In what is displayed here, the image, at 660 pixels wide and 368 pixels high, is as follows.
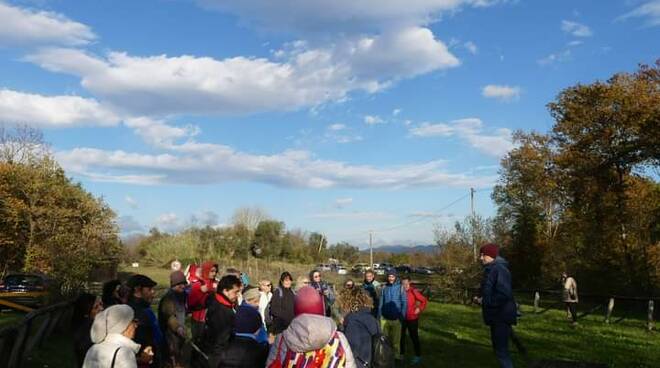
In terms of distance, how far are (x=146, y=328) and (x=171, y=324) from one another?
2.58 metres

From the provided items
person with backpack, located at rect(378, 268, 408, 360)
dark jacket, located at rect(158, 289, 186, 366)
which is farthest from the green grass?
dark jacket, located at rect(158, 289, 186, 366)

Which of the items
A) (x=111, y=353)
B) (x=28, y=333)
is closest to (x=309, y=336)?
(x=111, y=353)

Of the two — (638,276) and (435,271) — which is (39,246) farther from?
(638,276)

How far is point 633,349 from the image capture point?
13.2 metres

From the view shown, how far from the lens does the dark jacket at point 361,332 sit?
5156 mm

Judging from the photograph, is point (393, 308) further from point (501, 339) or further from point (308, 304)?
point (308, 304)

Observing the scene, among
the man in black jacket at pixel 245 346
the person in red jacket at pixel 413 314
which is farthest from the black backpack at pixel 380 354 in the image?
the person in red jacket at pixel 413 314

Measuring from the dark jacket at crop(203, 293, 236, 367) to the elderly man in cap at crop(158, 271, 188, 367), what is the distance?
2420 millimetres

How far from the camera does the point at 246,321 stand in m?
5.52

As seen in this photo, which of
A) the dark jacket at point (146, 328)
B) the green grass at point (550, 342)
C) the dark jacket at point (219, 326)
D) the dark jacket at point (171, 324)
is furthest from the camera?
the green grass at point (550, 342)

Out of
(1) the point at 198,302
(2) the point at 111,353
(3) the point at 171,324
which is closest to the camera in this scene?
(2) the point at 111,353

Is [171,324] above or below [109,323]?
below

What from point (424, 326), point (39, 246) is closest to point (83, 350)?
point (424, 326)

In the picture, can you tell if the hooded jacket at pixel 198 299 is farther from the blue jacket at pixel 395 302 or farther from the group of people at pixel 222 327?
the blue jacket at pixel 395 302
